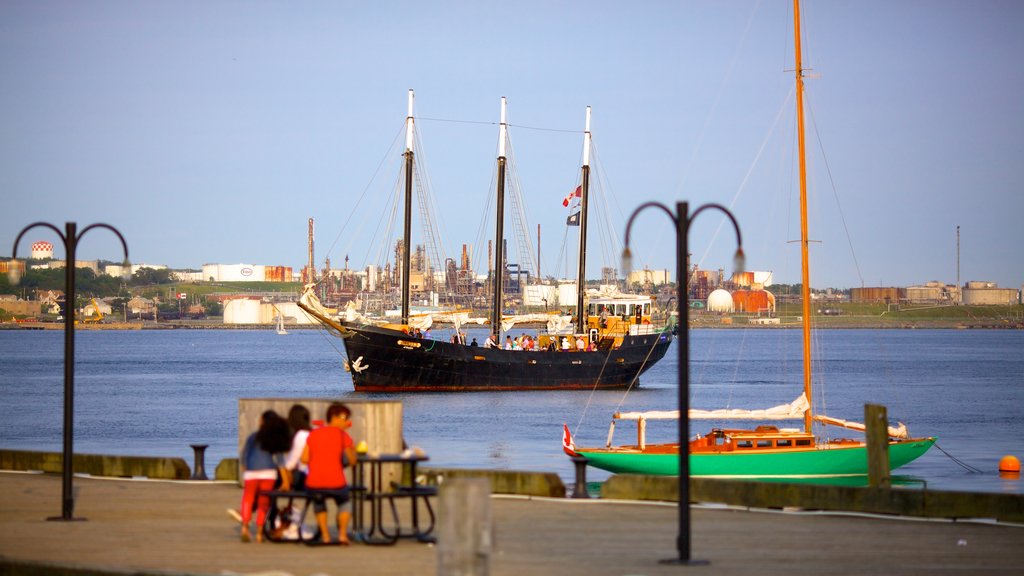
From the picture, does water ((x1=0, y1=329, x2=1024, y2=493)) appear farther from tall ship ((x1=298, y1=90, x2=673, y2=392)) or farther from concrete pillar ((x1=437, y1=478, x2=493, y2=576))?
concrete pillar ((x1=437, y1=478, x2=493, y2=576))

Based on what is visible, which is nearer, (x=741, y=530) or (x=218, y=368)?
(x=741, y=530)

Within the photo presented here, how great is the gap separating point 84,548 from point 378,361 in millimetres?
57972

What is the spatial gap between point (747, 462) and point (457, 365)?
45.4 metres

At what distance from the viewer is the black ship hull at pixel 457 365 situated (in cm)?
7038

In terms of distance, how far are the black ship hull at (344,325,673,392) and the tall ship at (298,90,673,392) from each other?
2.1 inches

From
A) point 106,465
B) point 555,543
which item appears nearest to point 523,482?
point 555,543

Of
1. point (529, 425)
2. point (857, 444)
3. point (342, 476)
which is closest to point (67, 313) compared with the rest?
point (342, 476)

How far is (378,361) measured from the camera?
70.9m

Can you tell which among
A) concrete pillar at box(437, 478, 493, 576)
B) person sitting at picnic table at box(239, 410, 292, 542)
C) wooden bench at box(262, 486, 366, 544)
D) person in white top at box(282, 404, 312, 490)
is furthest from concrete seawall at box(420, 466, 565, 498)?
concrete pillar at box(437, 478, 493, 576)

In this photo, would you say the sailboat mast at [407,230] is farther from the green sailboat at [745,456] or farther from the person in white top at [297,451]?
the person in white top at [297,451]

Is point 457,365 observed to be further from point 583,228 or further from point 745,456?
point 745,456

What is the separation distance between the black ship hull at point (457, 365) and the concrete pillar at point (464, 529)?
60046mm

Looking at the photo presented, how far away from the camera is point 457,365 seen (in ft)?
238

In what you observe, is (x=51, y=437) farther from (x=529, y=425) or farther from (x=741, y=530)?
(x=741, y=530)
